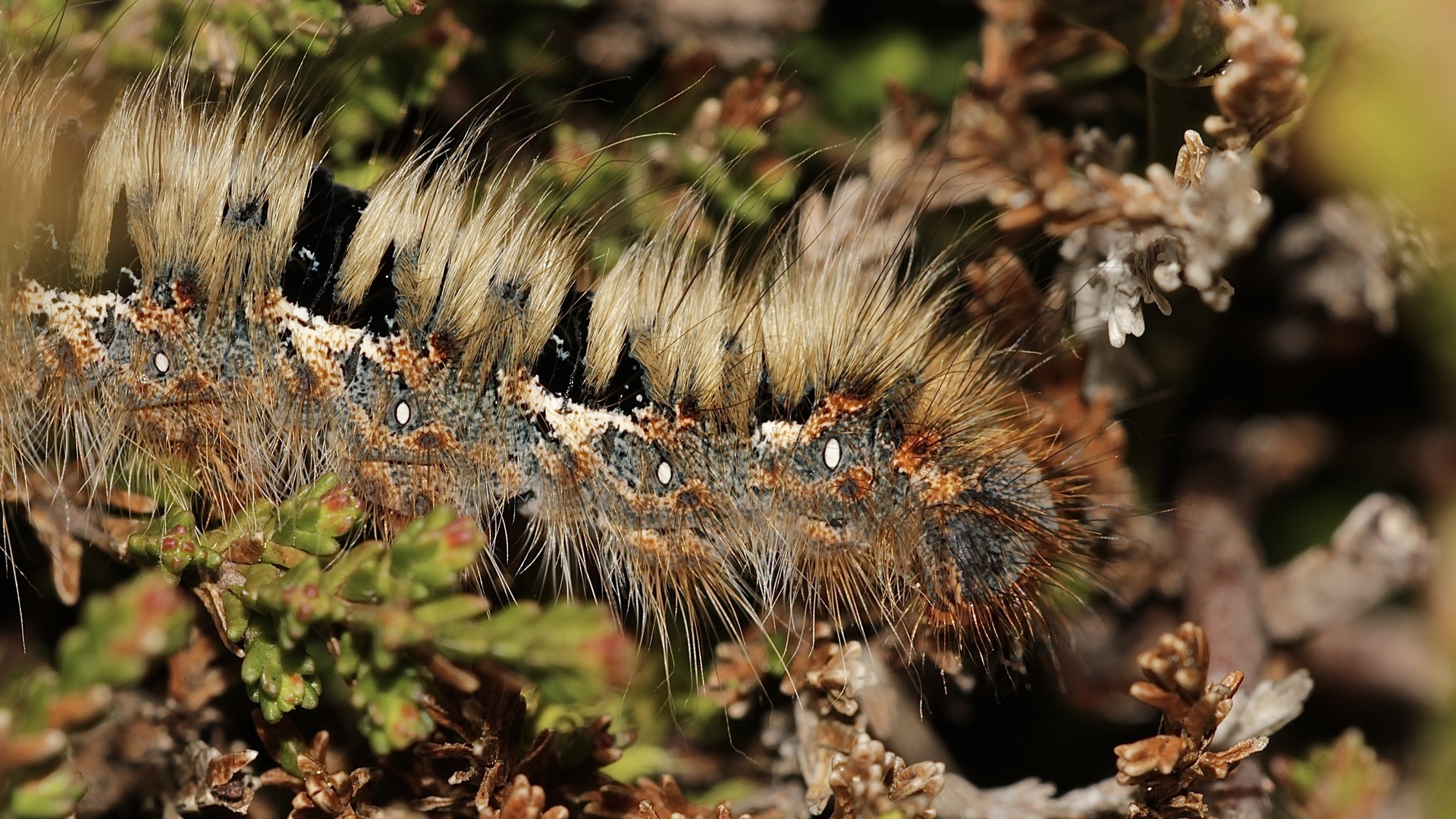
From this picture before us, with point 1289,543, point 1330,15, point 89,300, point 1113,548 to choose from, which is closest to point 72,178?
point 89,300

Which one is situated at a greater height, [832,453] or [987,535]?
[832,453]

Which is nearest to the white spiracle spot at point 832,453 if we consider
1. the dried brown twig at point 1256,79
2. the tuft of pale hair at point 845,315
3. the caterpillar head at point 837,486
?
the caterpillar head at point 837,486

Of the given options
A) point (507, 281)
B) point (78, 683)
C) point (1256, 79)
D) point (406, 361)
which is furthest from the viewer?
point (507, 281)

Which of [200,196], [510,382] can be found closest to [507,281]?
[510,382]

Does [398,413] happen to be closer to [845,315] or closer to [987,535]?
[845,315]

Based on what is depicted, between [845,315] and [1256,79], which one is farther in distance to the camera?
[845,315]

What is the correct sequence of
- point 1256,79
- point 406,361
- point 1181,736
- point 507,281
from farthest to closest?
point 507,281 < point 406,361 < point 1181,736 < point 1256,79
